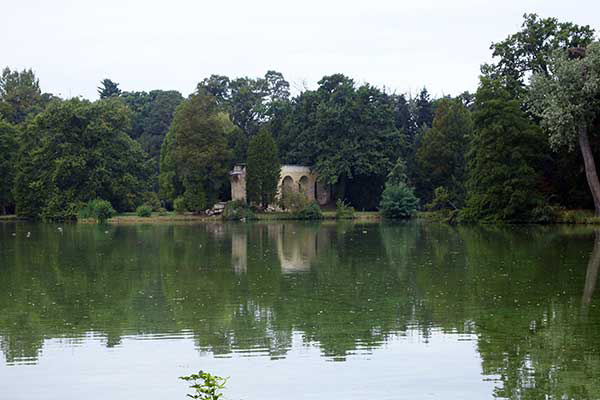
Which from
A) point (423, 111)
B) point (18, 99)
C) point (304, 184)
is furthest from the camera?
point (18, 99)

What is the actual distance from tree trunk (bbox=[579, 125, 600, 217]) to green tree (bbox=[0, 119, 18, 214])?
40500 mm

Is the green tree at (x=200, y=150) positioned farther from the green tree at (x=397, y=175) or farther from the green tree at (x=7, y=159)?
the green tree at (x=397, y=175)

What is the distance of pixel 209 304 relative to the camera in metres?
15.9

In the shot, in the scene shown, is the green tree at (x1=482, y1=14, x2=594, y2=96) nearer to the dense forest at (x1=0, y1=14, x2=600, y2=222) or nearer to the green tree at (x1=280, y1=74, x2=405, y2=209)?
the dense forest at (x1=0, y1=14, x2=600, y2=222)

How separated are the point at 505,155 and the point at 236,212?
21.1 meters

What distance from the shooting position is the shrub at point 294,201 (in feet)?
195

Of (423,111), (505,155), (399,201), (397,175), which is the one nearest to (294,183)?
(397,175)

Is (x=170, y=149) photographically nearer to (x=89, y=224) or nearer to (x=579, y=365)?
(x=89, y=224)

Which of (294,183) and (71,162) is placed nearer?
(71,162)

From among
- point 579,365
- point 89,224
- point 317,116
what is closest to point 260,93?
point 317,116

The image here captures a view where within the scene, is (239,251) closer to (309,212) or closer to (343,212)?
(309,212)

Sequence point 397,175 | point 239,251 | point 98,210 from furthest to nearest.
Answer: point 397,175, point 98,210, point 239,251

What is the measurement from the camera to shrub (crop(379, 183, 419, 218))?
188 feet

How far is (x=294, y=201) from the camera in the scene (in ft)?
195
